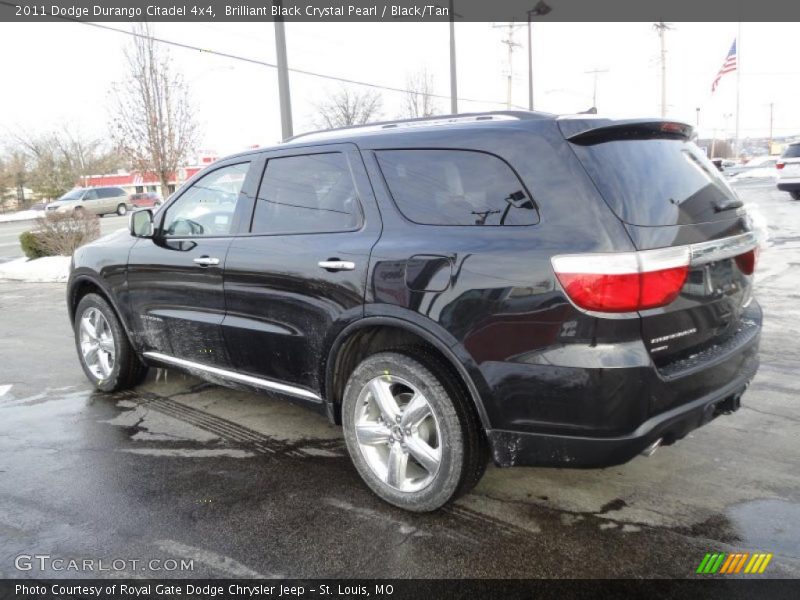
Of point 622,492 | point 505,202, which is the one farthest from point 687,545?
point 505,202

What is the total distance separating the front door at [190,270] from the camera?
4062 millimetres

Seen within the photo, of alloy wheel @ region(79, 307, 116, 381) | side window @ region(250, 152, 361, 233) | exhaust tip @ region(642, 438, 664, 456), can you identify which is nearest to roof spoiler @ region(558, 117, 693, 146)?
side window @ region(250, 152, 361, 233)

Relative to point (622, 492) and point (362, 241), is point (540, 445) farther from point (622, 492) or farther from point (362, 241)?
point (362, 241)

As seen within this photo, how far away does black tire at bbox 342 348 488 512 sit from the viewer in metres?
2.91

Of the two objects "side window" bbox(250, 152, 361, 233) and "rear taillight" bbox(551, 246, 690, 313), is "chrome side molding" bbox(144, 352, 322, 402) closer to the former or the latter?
Answer: "side window" bbox(250, 152, 361, 233)

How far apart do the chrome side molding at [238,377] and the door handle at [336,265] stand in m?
0.73

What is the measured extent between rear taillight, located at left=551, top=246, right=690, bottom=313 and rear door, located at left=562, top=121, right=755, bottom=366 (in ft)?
0.18

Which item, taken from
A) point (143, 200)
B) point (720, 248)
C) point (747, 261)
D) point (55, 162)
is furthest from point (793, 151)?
point (55, 162)

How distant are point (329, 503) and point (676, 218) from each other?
2132 millimetres

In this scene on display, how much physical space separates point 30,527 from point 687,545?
306cm

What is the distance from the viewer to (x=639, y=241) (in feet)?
8.34

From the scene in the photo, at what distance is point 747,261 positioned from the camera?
3.20m

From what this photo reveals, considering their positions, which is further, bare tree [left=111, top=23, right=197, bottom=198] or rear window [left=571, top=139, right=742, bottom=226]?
bare tree [left=111, top=23, right=197, bottom=198]
